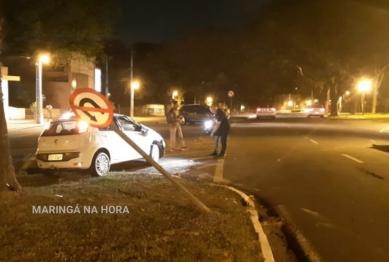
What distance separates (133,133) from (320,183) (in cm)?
498

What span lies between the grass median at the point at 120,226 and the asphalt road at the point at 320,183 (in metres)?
1.07

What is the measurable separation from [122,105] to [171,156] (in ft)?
165

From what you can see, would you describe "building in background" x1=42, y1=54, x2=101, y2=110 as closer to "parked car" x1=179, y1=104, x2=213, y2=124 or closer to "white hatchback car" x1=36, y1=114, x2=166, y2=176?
"parked car" x1=179, y1=104, x2=213, y2=124

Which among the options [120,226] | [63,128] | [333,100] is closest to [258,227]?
[120,226]

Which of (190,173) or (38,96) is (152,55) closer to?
(38,96)

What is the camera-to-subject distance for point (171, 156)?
1672 cm

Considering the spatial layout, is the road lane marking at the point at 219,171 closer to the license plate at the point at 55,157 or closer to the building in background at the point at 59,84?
the license plate at the point at 55,157

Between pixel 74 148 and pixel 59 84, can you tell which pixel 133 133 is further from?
pixel 59 84

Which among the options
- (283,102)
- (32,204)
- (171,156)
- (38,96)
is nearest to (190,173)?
(171,156)

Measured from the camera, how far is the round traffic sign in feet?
21.2

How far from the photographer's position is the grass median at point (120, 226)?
18.0ft

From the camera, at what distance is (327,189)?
34.7 ft

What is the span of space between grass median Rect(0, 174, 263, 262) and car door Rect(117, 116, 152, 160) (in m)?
4.26

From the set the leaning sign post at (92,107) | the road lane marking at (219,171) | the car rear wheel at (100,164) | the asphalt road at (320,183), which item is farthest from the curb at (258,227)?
the car rear wheel at (100,164)
